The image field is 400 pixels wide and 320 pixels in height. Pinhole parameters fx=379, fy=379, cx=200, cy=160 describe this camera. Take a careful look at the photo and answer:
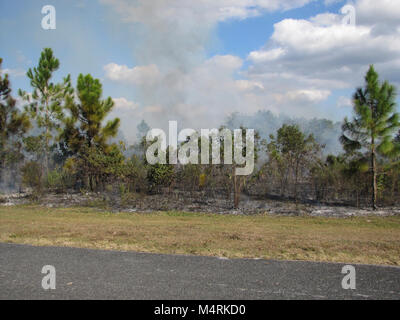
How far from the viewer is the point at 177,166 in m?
16.3

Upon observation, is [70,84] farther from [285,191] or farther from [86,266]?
[86,266]

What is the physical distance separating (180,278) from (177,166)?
11644 mm

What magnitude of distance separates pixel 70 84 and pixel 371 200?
14.8 meters

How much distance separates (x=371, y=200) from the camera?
14.4 m

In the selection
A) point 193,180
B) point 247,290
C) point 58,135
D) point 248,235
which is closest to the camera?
point 247,290

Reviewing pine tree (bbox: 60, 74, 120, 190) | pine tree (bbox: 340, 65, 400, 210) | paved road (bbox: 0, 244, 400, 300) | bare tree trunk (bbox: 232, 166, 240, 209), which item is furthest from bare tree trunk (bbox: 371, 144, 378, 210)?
pine tree (bbox: 60, 74, 120, 190)

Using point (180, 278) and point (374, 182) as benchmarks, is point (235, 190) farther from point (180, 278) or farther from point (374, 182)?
point (180, 278)

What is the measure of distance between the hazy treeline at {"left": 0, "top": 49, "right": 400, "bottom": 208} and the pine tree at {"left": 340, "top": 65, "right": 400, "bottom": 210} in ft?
0.11

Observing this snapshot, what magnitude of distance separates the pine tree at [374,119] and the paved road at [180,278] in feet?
31.9

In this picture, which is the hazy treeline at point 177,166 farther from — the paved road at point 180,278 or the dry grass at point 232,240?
the paved road at point 180,278

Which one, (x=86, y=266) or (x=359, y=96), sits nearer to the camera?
(x=86, y=266)

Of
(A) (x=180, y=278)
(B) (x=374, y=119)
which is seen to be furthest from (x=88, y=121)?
(A) (x=180, y=278)

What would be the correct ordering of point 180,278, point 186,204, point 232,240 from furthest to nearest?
point 186,204
point 232,240
point 180,278
